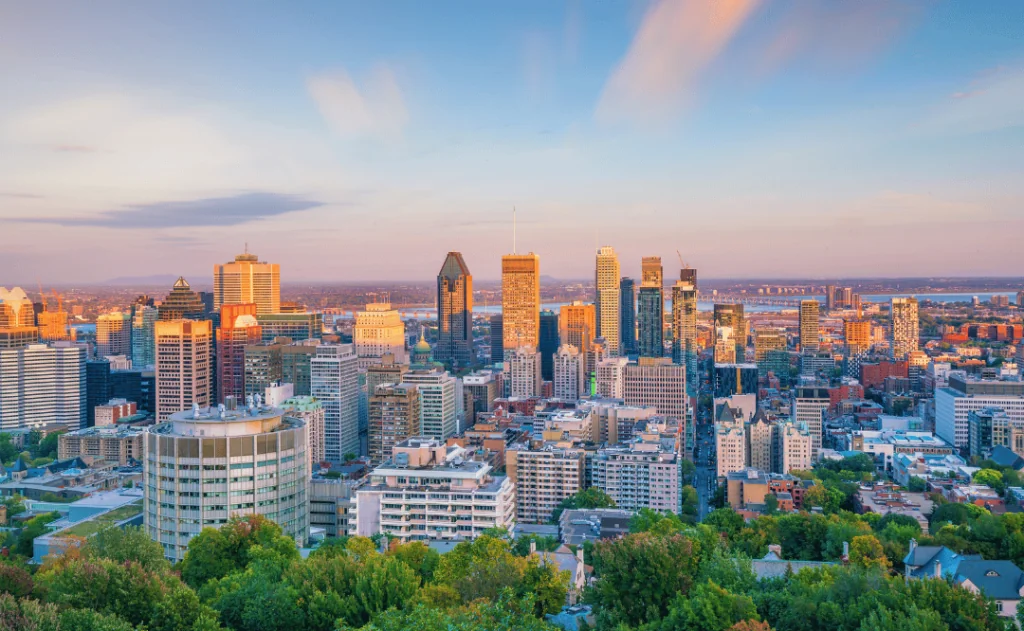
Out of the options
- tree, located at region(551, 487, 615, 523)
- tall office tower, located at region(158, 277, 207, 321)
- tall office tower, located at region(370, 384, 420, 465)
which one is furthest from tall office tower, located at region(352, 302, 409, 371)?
tree, located at region(551, 487, 615, 523)

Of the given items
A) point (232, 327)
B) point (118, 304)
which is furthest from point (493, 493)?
point (118, 304)

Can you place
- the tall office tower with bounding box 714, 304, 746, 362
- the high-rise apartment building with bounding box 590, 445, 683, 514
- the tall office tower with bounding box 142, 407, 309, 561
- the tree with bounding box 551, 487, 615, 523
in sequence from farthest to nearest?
the tall office tower with bounding box 714, 304, 746, 362 < the high-rise apartment building with bounding box 590, 445, 683, 514 < the tree with bounding box 551, 487, 615, 523 < the tall office tower with bounding box 142, 407, 309, 561

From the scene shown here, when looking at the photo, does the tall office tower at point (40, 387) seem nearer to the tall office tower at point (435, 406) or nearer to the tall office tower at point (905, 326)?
the tall office tower at point (435, 406)

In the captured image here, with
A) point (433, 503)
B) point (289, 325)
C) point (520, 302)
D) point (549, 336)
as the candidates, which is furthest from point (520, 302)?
point (433, 503)

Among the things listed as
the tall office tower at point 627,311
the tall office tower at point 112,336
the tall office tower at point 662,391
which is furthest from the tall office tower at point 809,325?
the tall office tower at point 112,336

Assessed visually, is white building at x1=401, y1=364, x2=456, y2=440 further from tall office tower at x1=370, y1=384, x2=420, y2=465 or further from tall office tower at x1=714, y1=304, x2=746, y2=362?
tall office tower at x1=714, y1=304, x2=746, y2=362

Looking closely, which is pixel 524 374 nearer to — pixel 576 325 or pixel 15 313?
pixel 576 325

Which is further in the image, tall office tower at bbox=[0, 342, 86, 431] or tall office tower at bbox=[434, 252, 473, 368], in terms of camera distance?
tall office tower at bbox=[434, 252, 473, 368]
